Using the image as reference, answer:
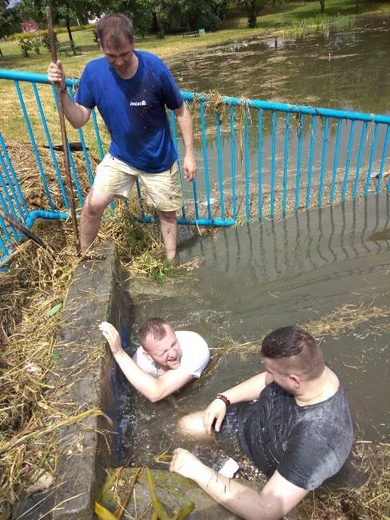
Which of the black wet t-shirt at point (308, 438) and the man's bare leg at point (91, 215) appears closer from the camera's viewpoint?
the black wet t-shirt at point (308, 438)

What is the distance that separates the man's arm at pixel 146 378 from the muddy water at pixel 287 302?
15cm

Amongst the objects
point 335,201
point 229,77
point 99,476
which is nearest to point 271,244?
point 335,201

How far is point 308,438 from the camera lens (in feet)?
6.18

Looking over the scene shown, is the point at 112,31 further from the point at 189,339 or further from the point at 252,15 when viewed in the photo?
the point at 252,15

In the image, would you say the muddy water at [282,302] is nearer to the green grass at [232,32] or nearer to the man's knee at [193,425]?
the man's knee at [193,425]

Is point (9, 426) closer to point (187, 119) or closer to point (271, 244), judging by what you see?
point (187, 119)

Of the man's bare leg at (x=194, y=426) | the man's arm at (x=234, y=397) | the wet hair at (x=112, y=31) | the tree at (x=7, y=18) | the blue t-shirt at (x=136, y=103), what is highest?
the tree at (x=7, y=18)

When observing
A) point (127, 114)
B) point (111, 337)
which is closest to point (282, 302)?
point (111, 337)

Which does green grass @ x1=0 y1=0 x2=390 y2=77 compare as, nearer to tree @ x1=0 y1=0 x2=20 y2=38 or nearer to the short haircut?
tree @ x1=0 y1=0 x2=20 y2=38

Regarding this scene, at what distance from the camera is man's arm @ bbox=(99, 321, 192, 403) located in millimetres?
2734

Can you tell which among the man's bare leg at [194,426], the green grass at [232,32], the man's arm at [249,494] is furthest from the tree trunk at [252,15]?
the man's arm at [249,494]

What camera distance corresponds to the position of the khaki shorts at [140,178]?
12.2 feet

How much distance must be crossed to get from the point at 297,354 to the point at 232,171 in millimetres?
3431

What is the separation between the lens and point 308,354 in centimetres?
188
